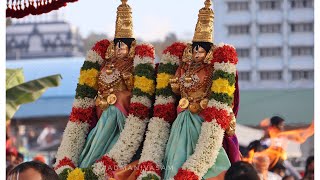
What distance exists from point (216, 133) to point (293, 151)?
16.2 ft

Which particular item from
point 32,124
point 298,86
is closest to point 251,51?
point 298,86

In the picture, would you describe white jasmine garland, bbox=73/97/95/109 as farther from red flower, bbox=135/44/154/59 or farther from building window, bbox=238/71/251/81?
building window, bbox=238/71/251/81

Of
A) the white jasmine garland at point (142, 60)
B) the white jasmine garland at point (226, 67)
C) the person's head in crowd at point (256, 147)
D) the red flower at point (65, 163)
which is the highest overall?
the white jasmine garland at point (142, 60)

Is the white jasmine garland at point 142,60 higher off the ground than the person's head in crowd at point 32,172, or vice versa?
the white jasmine garland at point 142,60

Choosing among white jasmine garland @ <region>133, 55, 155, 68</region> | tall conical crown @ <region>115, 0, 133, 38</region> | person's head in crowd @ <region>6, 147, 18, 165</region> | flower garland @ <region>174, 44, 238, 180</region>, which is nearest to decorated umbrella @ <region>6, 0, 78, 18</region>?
tall conical crown @ <region>115, 0, 133, 38</region>

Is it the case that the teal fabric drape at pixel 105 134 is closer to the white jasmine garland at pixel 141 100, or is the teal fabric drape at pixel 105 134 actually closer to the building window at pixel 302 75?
the white jasmine garland at pixel 141 100

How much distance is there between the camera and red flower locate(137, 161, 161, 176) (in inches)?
197

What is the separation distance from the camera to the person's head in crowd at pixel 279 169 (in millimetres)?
7703

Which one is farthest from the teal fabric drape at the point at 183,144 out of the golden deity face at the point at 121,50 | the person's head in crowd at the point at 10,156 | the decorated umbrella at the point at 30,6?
the person's head in crowd at the point at 10,156

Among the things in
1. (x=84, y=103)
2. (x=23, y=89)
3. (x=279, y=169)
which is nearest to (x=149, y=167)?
(x=84, y=103)

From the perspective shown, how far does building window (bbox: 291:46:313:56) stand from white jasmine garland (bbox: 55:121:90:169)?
28.0 feet

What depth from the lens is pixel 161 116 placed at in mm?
5121

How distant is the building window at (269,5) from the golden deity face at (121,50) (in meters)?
9.32

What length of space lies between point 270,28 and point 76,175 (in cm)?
1001
